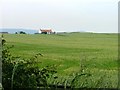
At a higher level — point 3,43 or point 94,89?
point 3,43

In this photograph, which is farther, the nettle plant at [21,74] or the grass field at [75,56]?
the grass field at [75,56]

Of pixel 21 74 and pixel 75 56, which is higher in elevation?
pixel 21 74

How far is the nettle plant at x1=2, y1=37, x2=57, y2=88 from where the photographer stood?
15.9 feet

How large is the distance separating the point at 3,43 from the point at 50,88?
3.16 ft

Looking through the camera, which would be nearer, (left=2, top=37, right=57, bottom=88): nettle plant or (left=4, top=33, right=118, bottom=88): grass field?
(left=2, top=37, right=57, bottom=88): nettle plant

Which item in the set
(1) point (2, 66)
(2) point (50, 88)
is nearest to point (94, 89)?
(2) point (50, 88)

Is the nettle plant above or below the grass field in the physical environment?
above

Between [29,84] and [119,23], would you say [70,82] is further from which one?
[119,23]

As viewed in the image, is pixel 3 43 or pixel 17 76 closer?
pixel 17 76

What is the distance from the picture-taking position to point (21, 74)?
488cm

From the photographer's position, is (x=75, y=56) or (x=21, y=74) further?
(x=75, y=56)

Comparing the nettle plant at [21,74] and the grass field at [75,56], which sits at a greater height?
the nettle plant at [21,74]

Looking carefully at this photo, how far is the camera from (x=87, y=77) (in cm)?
500

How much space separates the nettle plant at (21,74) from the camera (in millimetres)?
4859
